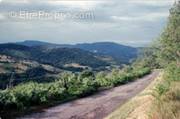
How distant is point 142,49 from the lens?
109562 millimetres

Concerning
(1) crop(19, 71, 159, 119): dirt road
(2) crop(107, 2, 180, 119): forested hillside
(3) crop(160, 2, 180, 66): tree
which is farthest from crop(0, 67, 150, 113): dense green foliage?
(3) crop(160, 2, 180, 66): tree

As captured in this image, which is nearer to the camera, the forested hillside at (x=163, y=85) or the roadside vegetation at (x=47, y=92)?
the forested hillside at (x=163, y=85)

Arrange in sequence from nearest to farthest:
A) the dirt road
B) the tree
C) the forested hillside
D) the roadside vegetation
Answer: the forested hillside
the dirt road
the roadside vegetation
the tree

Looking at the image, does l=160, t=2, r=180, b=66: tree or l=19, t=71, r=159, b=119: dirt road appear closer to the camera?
l=19, t=71, r=159, b=119: dirt road

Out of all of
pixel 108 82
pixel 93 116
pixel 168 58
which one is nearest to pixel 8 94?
pixel 93 116

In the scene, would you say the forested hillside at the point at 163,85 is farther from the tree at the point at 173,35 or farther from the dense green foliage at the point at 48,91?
the dense green foliage at the point at 48,91

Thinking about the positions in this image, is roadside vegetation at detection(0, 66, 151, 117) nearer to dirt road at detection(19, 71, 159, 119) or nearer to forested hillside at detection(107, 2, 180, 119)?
dirt road at detection(19, 71, 159, 119)

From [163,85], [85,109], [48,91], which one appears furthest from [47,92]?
[163,85]

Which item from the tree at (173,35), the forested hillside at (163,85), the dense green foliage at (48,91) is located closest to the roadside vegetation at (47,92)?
the dense green foliage at (48,91)

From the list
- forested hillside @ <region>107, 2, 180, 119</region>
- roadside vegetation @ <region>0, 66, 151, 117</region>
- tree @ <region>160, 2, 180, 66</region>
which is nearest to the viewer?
forested hillside @ <region>107, 2, 180, 119</region>

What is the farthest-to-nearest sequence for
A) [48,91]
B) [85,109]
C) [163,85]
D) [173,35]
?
[173,35] < [48,91] < [85,109] < [163,85]

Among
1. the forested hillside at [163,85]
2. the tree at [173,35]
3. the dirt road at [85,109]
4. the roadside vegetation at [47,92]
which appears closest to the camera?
the forested hillside at [163,85]

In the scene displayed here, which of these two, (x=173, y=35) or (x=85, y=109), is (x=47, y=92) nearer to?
(x=85, y=109)

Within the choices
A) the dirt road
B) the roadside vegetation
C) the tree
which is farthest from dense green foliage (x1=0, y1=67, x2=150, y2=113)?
the tree
